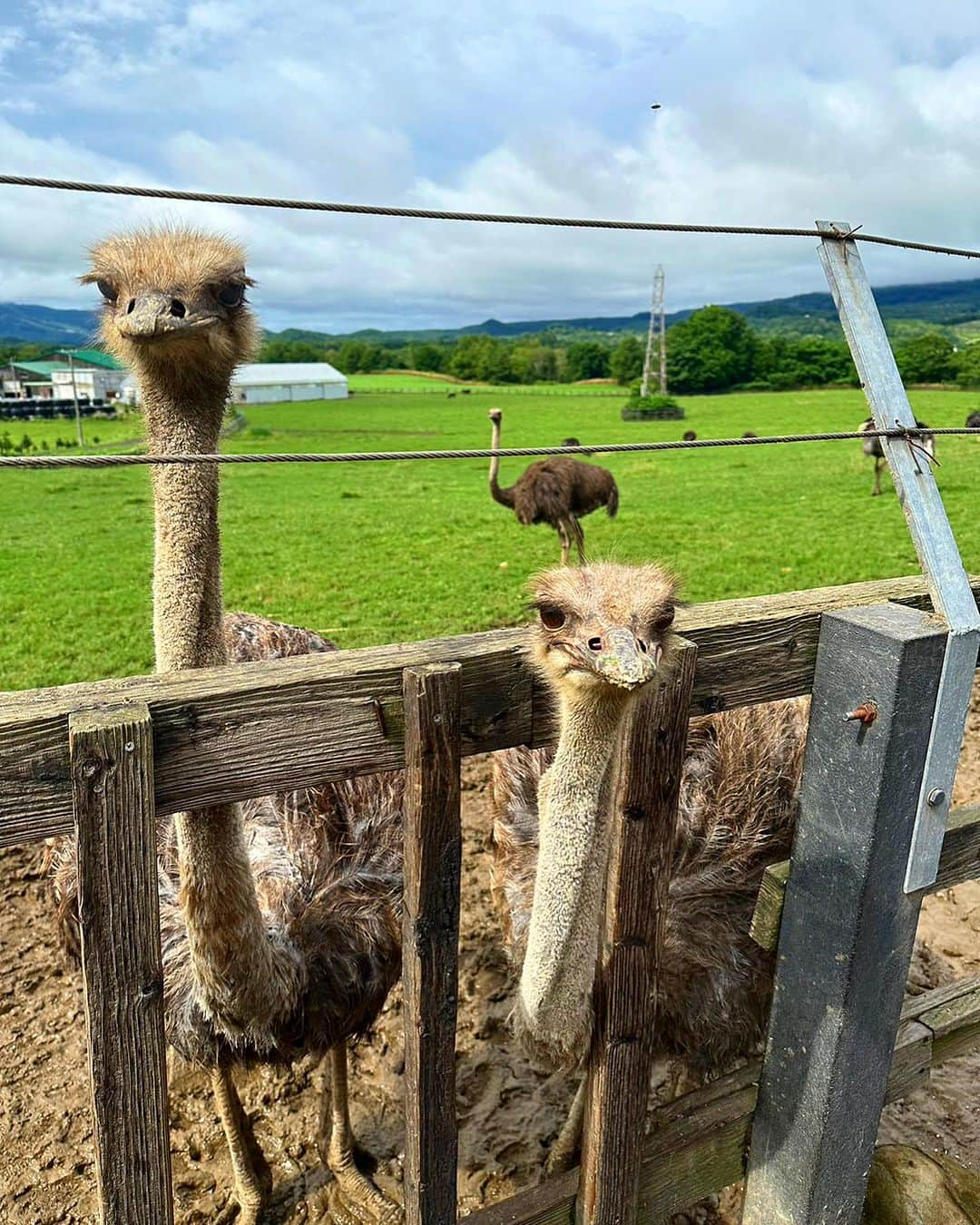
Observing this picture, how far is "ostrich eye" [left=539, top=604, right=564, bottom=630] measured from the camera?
64.2 inches

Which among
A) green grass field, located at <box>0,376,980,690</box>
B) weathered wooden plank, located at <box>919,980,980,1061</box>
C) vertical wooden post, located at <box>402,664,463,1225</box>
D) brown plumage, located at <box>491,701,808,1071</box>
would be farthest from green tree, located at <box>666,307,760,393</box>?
vertical wooden post, located at <box>402,664,463,1225</box>

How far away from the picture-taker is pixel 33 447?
89.1 feet

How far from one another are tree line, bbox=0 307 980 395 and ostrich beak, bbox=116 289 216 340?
4110 centimetres

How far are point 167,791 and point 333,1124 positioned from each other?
1.92m

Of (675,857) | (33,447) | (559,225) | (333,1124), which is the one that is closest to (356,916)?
(333,1124)

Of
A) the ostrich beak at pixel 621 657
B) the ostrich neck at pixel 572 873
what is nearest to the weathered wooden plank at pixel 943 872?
the ostrich neck at pixel 572 873

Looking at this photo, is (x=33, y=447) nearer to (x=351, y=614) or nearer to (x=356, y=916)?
(x=351, y=614)

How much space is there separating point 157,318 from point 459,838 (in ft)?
4.42

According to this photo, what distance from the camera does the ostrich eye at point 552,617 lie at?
64.2 inches

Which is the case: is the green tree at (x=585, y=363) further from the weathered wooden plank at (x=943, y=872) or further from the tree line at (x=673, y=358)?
the weathered wooden plank at (x=943, y=872)

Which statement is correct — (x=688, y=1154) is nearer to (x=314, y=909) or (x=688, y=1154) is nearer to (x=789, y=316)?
(x=314, y=909)

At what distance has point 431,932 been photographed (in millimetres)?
1486

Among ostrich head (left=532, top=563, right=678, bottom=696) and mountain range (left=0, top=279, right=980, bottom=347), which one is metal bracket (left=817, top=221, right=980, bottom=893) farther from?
mountain range (left=0, top=279, right=980, bottom=347)

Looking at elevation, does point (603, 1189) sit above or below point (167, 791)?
below
